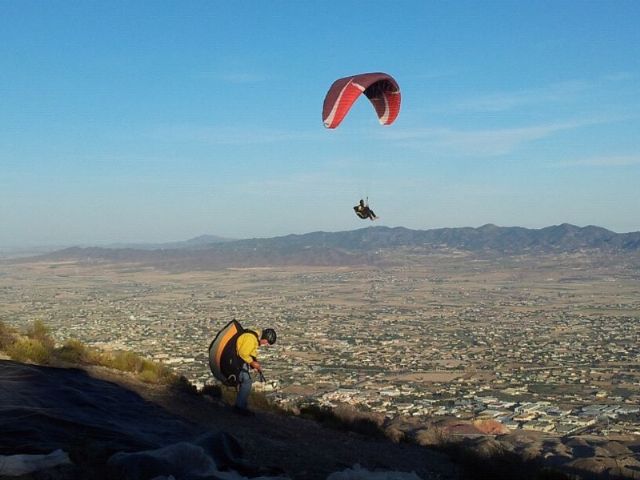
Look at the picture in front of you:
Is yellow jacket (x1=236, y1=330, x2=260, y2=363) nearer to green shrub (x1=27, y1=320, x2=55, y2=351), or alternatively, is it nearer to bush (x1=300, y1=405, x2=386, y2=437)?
bush (x1=300, y1=405, x2=386, y2=437)

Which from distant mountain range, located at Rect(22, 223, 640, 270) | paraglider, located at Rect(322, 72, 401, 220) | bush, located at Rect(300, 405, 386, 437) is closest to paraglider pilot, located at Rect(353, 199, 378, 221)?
paraglider, located at Rect(322, 72, 401, 220)

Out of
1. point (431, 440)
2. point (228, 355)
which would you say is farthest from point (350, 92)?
point (431, 440)

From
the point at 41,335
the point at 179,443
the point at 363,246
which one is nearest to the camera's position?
the point at 179,443

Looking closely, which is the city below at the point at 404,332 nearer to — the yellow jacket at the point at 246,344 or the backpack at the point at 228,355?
the backpack at the point at 228,355

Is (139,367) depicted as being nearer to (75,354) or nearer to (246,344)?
(75,354)

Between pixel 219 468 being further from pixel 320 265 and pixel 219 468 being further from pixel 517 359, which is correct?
pixel 320 265
